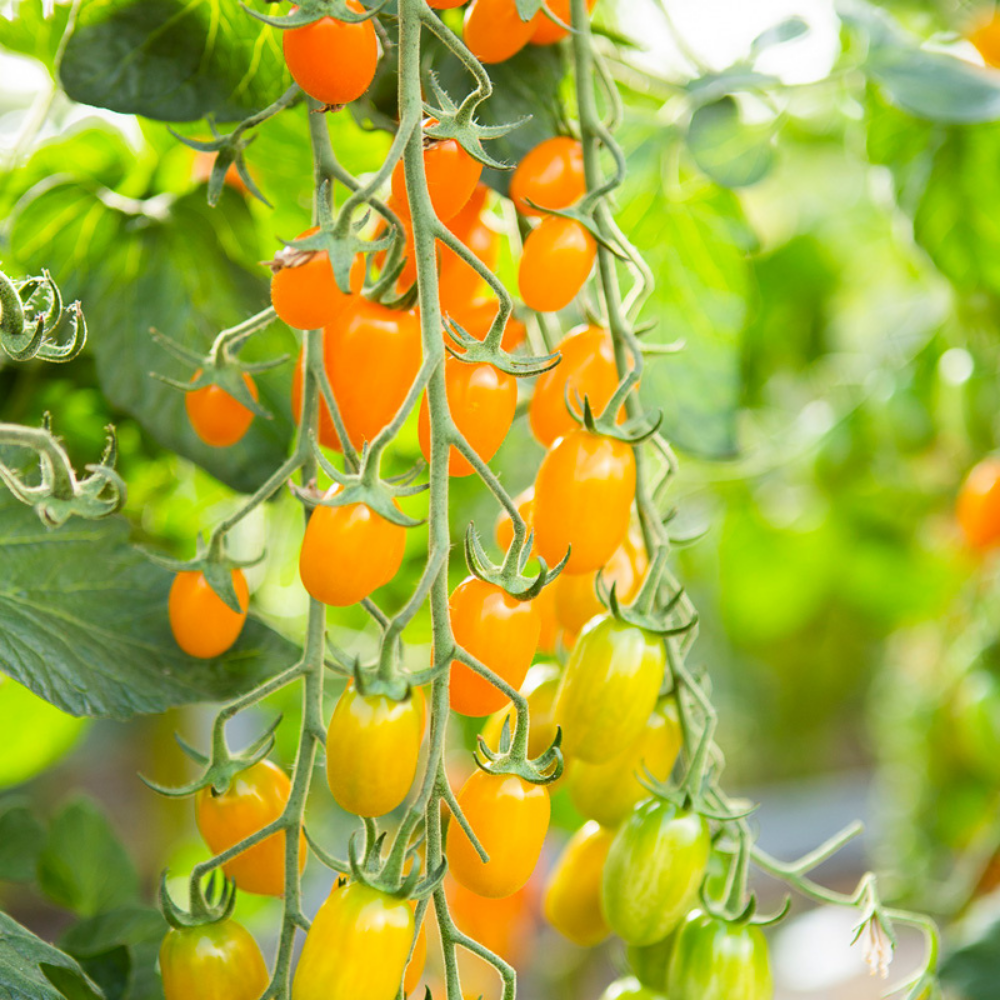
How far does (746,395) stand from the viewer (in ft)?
2.67

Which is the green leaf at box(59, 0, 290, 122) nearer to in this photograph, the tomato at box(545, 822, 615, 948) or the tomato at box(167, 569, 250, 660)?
the tomato at box(167, 569, 250, 660)

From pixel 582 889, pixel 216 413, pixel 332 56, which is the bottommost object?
pixel 582 889

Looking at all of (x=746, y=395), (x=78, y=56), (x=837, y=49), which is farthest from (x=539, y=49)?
(x=746, y=395)

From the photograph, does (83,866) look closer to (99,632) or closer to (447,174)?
(99,632)

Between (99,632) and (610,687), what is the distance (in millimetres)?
159

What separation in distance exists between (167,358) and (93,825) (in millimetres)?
215

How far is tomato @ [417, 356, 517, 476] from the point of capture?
0.88ft

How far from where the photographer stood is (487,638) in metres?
0.26

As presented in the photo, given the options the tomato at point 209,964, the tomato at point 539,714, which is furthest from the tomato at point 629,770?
the tomato at point 209,964

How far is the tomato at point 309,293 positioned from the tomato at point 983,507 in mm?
507

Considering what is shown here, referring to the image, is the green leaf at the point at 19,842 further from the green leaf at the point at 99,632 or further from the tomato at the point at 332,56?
the tomato at the point at 332,56

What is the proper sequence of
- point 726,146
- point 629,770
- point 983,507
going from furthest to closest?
1. point 983,507
2. point 726,146
3. point 629,770

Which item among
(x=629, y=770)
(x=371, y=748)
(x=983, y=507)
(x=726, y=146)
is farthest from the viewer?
(x=983, y=507)

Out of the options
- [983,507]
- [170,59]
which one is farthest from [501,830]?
[983,507]
